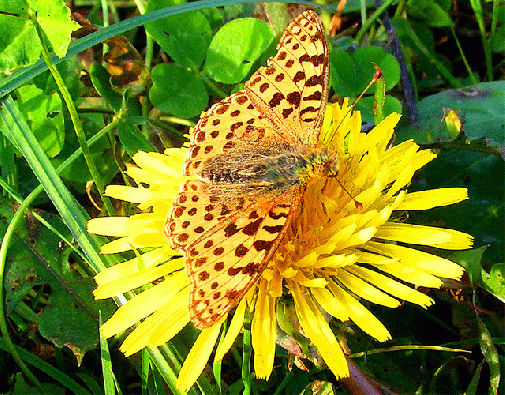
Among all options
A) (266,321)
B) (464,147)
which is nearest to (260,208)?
(266,321)

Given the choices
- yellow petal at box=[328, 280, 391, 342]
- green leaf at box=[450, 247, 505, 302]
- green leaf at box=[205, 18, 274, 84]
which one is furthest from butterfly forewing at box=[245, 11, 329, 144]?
green leaf at box=[450, 247, 505, 302]

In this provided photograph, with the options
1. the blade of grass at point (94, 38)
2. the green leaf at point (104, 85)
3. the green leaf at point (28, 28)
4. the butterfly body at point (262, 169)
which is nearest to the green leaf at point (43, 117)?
the green leaf at point (104, 85)

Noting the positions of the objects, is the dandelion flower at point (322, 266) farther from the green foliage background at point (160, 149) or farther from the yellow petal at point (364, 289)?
the green foliage background at point (160, 149)

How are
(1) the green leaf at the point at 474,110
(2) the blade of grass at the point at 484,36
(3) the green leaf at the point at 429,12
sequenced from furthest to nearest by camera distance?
(3) the green leaf at the point at 429,12 → (2) the blade of grass at the point at 484,36 → (1) the green leaf at the point at 474,110

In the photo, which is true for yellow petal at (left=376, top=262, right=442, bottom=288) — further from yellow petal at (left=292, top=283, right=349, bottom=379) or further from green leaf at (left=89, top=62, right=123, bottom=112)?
green leaf at (left=89, top=62, right=123, bottom=112)

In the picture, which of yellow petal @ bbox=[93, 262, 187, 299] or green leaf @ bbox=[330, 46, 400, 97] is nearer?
yellow petal @ bbox=[93, 262, 187, 299]
